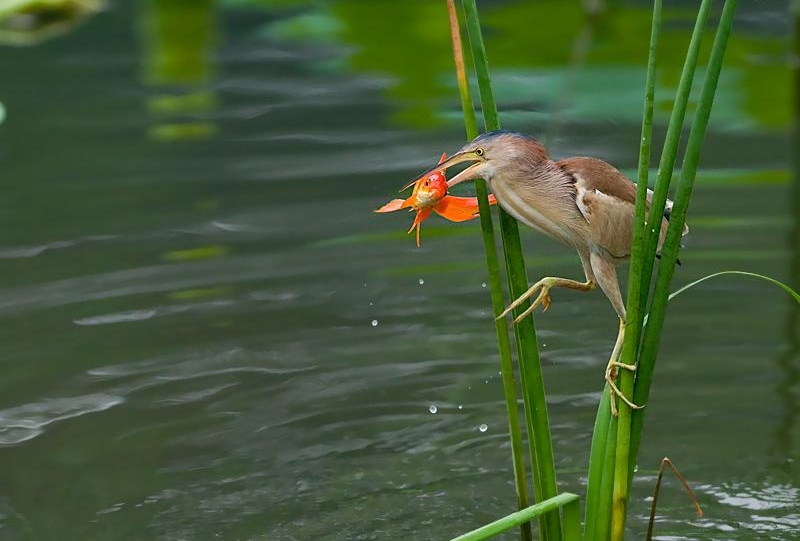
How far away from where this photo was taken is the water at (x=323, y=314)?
299 cm

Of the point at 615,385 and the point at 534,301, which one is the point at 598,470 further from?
the point at 534,301

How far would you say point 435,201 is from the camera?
2.13 metres

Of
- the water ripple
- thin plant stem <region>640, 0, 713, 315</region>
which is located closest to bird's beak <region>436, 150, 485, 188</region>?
thin plant stem <region>640, 0, 713, 315</region>

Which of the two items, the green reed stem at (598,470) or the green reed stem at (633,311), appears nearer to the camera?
the green reed stem at (633,311)

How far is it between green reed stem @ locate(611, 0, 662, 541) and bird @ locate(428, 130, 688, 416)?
21 millimetres

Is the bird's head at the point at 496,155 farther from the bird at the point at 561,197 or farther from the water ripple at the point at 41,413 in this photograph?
the water ripple at the point at 41,413

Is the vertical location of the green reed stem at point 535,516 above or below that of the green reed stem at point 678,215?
below

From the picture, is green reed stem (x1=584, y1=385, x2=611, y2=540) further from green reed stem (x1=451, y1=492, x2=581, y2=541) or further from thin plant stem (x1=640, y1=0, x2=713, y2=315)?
thin plant stem (x1=640, y1=0, x2=713, y2=315)

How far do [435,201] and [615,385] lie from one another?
39 centimetres

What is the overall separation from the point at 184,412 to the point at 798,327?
1695mm

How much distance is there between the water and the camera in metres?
2.99

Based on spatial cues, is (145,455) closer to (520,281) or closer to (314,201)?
(520,281)

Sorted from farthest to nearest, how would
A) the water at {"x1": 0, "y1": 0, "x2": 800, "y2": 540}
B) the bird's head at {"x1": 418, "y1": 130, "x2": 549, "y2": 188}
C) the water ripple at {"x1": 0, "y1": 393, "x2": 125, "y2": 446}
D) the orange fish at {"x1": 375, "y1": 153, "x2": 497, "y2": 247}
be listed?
1. the water ripple at {"x1": 0, "y1": 393, "x2": 125, "y2": 446}
2. the water at {"x1": 0, "y1": 0, "x2": 800, "y2": 540}
3. the orange fish at {"x1": 375, "y1": 153, "x2": 497, "y2": 247}
4. the bird's head at {"x1": 418, "y1": 130, "x2": 549, "y2": 188}

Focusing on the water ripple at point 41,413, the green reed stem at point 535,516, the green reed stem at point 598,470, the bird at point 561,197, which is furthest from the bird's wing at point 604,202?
the water ripple at point 41,413
